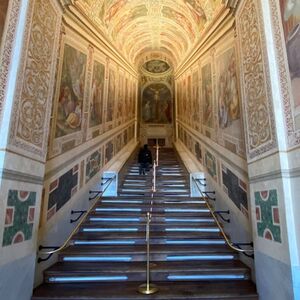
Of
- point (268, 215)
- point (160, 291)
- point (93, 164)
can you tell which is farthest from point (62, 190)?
point (268, 215)

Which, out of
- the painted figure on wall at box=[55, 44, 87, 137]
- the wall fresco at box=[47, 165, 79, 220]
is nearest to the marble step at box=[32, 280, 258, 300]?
the wall fresco at box=[47, 165, 79, 220]

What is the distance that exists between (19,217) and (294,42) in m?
3.71

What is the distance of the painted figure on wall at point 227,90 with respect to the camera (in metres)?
4.72

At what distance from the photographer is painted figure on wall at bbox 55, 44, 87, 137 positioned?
461 centimetres

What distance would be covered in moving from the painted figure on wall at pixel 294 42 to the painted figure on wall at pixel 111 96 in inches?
218

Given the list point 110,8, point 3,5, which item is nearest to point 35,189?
point 3,5

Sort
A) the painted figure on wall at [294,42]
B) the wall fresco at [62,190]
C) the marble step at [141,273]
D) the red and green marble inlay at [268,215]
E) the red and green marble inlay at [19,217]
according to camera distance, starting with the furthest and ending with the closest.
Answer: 1. the wall fresco at [62,190]
2. the marble step at [141,273]
3. the red and green marble inlay at [268,215]
4. the red and green marble inlay at [19,217]
5. the painted figure on wall at [294,42]

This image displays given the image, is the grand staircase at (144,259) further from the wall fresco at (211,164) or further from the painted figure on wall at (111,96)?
the painted figure on wall at (111,96)

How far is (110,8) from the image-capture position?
6945mm

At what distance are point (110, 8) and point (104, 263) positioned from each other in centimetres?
639

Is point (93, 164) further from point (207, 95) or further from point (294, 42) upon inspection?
point (294, 42)

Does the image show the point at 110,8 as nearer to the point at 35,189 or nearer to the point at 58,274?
the point at 35,189

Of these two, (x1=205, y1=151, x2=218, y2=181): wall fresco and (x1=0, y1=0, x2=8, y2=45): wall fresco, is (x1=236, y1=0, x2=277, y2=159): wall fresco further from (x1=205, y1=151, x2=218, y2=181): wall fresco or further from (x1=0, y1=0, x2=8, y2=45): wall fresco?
(x1=0, y1=0, x2=8, y2=45): wall fresco

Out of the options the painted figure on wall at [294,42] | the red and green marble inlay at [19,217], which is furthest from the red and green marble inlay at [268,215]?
the red and green marble inlay at [19,217]
